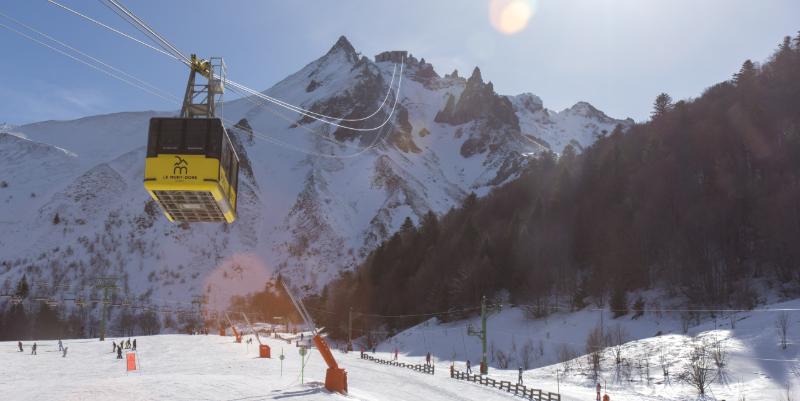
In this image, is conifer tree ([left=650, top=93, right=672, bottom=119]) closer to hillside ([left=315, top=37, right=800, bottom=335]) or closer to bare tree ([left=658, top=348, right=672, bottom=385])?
hillside ([left=315, top=37, right=800, bottom=335])

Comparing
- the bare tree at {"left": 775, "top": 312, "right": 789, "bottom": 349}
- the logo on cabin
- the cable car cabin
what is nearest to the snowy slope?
the bare tree at {"left": 775, "top": 312, "right": 789, "bottom": 349}

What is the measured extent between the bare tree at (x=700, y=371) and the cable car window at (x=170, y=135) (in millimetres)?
34707

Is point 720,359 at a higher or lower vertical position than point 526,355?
higher

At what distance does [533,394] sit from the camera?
3953 cm

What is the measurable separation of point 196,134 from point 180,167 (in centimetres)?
116

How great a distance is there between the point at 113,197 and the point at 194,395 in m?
193

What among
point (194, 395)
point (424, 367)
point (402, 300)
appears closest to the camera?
point (194, 395)

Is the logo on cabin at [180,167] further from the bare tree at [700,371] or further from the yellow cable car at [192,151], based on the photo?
the bare tree at [700,371]

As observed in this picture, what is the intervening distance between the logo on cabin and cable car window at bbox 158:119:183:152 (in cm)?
42

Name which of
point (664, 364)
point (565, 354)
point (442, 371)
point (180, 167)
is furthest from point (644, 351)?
point (180, 167)

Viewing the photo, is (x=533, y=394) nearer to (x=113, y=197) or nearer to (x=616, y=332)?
(x=616, y=332)

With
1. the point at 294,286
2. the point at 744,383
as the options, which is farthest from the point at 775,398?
the point at 294,286

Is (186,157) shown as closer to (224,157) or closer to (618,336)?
(224,157)

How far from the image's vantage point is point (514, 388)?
42719mm
